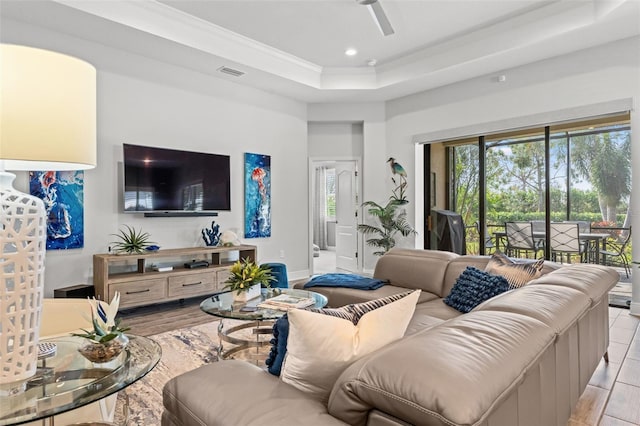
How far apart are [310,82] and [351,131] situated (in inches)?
54.0

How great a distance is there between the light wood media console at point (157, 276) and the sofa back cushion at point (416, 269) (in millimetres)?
2179

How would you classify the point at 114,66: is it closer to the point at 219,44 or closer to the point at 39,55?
the point at 219,44

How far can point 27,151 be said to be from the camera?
1.02 metres

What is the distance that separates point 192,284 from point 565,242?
15.0 ft

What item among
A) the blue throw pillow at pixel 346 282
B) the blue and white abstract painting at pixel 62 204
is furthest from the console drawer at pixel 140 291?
the blue throw pillow at pixel 346 282

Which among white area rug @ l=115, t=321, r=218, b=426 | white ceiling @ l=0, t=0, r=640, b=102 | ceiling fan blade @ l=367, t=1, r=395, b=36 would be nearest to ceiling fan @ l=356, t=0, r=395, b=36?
ceiling fan blade @ l=367, t=1, r=395, b=36

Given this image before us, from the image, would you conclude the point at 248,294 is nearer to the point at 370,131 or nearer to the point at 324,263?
the point at 370,131

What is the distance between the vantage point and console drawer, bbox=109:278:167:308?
3924mm

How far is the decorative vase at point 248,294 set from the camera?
110 inches

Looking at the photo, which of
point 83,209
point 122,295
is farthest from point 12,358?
point 83,209

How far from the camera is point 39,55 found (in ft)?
3.48

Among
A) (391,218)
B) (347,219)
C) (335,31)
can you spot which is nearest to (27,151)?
(335,31)

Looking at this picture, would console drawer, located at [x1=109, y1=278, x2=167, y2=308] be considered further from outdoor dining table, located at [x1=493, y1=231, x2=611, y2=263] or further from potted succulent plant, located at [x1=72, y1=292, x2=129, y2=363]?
outdoor dining table, located at [x1=493, y1=231, x2=611, y2=263]

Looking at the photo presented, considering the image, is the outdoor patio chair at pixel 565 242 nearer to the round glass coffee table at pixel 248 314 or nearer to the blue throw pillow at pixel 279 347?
the round glass coffee table at pixel 248 314
